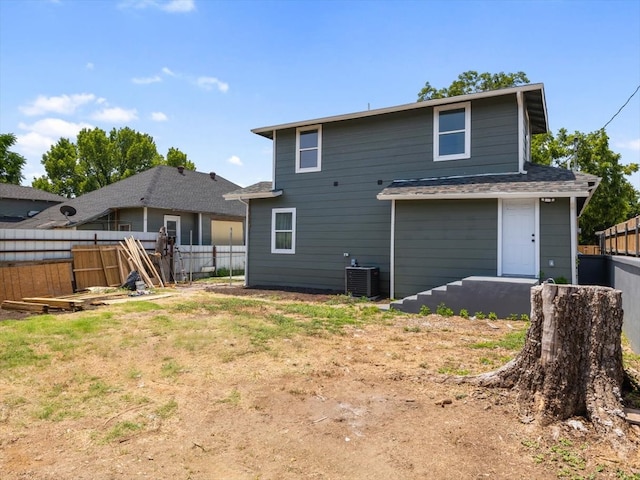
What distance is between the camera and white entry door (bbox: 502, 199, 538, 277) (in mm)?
8734

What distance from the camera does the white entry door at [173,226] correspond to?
61.7 ft

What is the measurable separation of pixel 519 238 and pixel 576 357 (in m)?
6.26

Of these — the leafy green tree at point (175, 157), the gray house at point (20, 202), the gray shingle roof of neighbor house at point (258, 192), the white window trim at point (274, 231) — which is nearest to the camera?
the white window trim at point (274, 231)

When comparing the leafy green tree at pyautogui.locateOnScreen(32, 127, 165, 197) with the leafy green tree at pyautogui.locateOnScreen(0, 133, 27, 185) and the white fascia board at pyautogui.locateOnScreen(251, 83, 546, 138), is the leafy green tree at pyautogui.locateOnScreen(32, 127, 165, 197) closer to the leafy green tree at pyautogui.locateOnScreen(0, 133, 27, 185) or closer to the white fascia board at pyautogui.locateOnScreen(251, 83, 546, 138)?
the leafy green tree at pyautogui.locateOnScreen(0, 133, 27, 185)

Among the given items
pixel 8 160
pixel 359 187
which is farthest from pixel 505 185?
pixel 8 160

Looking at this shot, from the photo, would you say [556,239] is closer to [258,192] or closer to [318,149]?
[318,149]

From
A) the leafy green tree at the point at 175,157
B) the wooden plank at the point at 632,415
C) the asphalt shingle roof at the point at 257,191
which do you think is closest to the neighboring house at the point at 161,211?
the asphalt shingle roof at the point at 257,191

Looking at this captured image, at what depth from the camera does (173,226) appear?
62.7ft

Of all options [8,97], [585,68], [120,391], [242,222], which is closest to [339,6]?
[585,68]

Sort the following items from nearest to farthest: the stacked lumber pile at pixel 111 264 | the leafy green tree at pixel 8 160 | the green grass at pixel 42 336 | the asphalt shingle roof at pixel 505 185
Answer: the green grass at pixel 42 336 < the asphalt shingle roof at pixel 505 185 < the stacked lumber pile at pixel 111 264 < the leafy green tree at pixel 8 160

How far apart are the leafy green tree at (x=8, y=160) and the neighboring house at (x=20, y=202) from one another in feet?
15.8

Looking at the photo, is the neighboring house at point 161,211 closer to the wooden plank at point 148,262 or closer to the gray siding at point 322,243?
the wooden plank at point 148,262

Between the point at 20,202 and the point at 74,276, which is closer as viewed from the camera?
the point at 74,276

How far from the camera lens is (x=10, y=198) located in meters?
25.3
